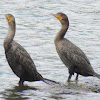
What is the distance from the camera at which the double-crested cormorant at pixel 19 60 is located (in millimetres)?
9922

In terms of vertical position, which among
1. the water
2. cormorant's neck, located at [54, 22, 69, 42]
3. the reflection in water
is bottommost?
the reflection in water

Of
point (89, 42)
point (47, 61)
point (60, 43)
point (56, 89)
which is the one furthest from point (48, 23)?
point (56, 89)

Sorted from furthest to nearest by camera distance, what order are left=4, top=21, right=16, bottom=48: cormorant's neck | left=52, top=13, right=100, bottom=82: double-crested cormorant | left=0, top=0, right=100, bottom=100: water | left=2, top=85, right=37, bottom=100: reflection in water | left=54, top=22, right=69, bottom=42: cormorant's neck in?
left=54, top=22, right=69, bottom=42: cormorant's neck
left=52, top=13, right=100, bottom=82: double-crested cormorant
left=4, top=21, right=16, bottom=48: cormorant's neck
left=0, top=0, right=100, bottom=100: water
left=2, top=85, right=37, bottom=100: reflection in water

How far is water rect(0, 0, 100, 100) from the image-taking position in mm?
9734

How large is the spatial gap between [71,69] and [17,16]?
26.9 ft

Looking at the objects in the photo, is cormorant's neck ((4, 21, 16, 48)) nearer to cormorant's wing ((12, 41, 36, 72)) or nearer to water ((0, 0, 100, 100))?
cormorant's wing ((12, 41, 36, 72))

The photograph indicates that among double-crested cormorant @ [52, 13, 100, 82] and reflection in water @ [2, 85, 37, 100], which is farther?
double-crested cormorant @ [52, 13, 100, 82]

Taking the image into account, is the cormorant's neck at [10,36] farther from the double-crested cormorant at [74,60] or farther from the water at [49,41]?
the double-crested cormorant at [74,60]

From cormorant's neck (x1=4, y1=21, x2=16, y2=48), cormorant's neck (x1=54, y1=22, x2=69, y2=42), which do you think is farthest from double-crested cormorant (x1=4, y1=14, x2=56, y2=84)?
cormorant's neck (x1=54, y1=22, x2=69, y2=42)

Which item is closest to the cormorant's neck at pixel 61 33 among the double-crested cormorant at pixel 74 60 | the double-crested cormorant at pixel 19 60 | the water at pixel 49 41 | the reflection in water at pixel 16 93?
the double-crested cormorant at pixel 74 60

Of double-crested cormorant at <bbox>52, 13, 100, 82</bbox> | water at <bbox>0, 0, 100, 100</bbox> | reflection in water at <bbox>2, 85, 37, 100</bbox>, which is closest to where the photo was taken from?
reflection in water at <bbox>2, 85, 37, 100</bbox>

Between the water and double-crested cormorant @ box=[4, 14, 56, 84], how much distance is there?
25cm

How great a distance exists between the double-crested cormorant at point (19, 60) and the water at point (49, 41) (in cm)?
25

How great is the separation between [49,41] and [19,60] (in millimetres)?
4925
